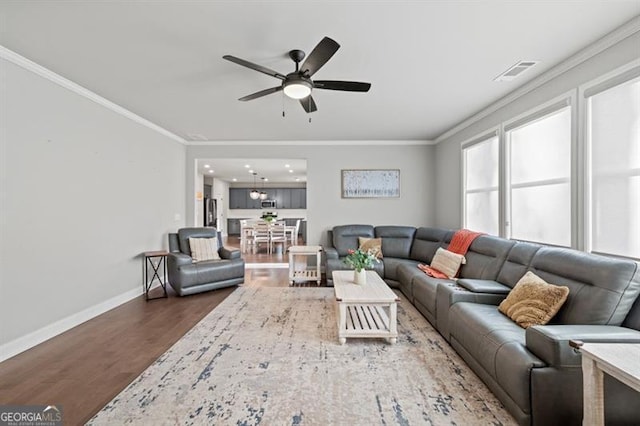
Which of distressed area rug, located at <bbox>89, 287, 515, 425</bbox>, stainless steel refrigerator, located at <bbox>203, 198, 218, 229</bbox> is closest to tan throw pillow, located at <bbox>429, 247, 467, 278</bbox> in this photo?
distressed area rug, located at <bbox>89, 287, 515, 425</bbox>

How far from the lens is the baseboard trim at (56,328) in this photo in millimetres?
2557

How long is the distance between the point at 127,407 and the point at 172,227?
3.81 m

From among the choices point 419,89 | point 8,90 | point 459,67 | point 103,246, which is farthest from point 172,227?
point 459,67

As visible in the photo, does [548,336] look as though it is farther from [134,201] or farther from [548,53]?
[134,201]

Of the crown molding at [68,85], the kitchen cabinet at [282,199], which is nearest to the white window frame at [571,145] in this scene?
the crown molding at [68,85]

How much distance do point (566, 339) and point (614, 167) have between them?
5.23ft

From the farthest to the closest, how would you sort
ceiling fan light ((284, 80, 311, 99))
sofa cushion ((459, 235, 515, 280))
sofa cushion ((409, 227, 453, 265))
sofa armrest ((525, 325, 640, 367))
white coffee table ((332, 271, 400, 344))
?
1. sofa cushion ((409, 227, 453, 265))
2. sofa cushion ((459, 235, 515, 280))
3. white coffee table ((332, 271, 400, 344))
4. ceiling fan light ((284, 80, 311, 99))
5. sofa armrest ((525, 325, 640, 367))

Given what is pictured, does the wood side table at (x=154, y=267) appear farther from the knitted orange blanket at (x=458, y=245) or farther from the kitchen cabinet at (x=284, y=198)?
the kitchen cabinet at (x=284, y=198)

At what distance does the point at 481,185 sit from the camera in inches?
Result: 171

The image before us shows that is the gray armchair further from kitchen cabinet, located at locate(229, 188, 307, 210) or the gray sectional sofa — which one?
kitchen cabinet, located at locate(229, 188, 307, 210)

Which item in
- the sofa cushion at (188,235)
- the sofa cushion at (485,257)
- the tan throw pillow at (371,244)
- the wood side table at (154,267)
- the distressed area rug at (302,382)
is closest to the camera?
the distressed area rug at (302,382)

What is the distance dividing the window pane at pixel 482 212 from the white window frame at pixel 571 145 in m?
0.29

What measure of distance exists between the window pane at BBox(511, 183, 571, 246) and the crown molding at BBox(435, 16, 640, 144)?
1053 mm

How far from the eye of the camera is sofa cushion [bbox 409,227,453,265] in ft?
15.2
